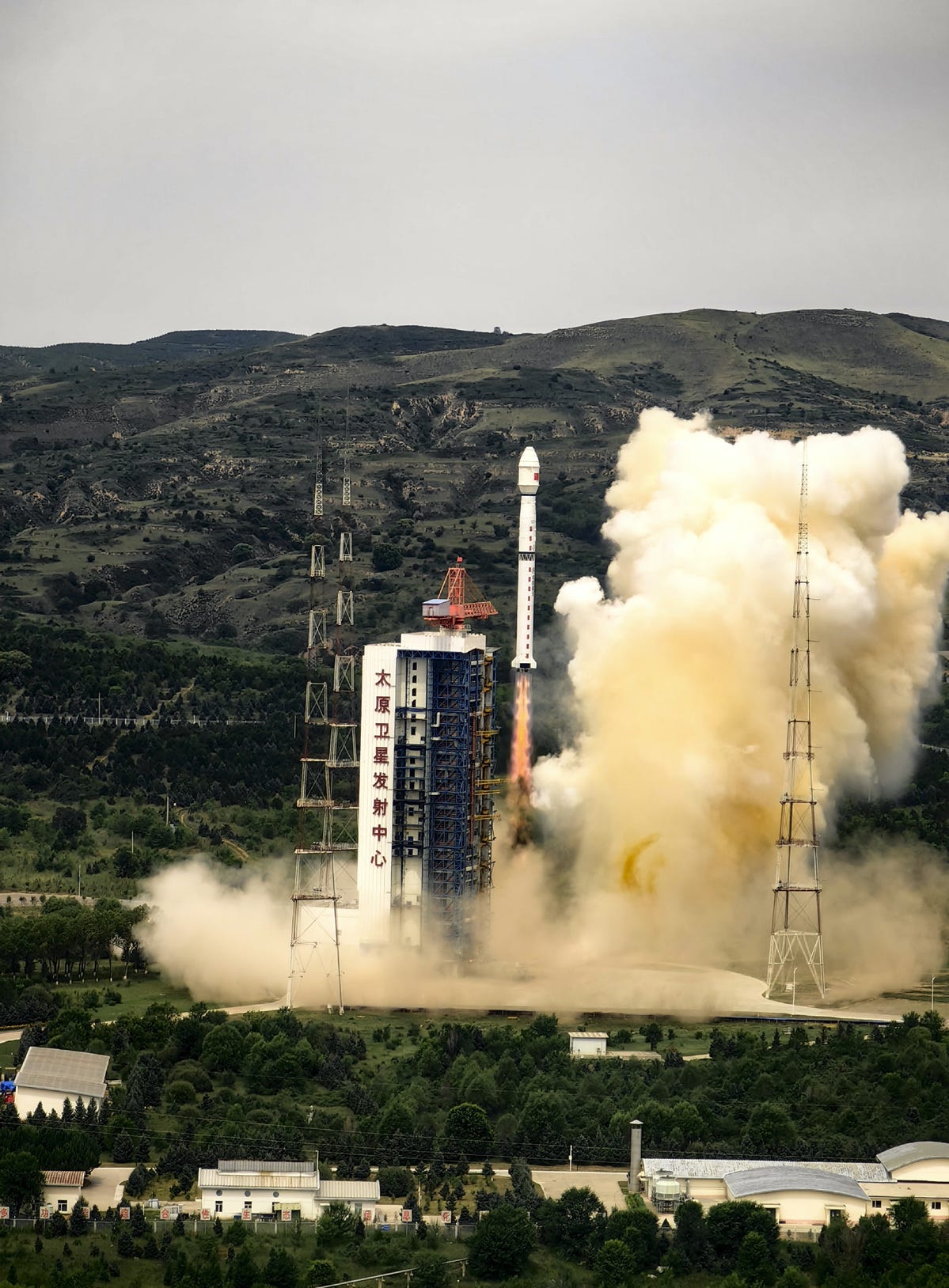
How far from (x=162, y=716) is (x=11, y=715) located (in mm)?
9524

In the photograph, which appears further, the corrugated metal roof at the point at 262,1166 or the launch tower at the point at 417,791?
the launch tower at the point at 417,791

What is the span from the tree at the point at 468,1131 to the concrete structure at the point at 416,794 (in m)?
23.6

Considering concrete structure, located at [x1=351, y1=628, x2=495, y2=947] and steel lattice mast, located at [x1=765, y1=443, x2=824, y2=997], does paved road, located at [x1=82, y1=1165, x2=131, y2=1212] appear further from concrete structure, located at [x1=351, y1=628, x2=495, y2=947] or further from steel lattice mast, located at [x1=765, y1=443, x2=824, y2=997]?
steel lattice mast, located at [x1=765, y1=443, x2=824, y2=997]

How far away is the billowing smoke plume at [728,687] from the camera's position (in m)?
111

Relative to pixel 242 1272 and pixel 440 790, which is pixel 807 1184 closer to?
pixel 242 1272

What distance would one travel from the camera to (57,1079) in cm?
8900

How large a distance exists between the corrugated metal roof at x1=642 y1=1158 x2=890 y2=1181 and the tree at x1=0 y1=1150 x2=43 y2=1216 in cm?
1855

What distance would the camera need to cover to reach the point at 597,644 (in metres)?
115

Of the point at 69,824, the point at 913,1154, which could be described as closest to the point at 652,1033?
the point at 913,1154

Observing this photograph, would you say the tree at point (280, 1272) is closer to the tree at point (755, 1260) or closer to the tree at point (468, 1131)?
the tree at point (468, 1131)

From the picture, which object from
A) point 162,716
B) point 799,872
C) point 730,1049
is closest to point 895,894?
point 799,872

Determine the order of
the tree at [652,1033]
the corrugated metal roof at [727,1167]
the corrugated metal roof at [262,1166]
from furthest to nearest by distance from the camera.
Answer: the tree at [652,1033], the corrugated metal roof at [727,1167], the corrugated metal roof at [262,1166]

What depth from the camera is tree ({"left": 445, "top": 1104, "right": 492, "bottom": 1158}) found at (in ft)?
279

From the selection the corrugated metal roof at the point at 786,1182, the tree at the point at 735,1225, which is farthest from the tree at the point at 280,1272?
Result: the corrugated metal roof at the point at 786,1182
